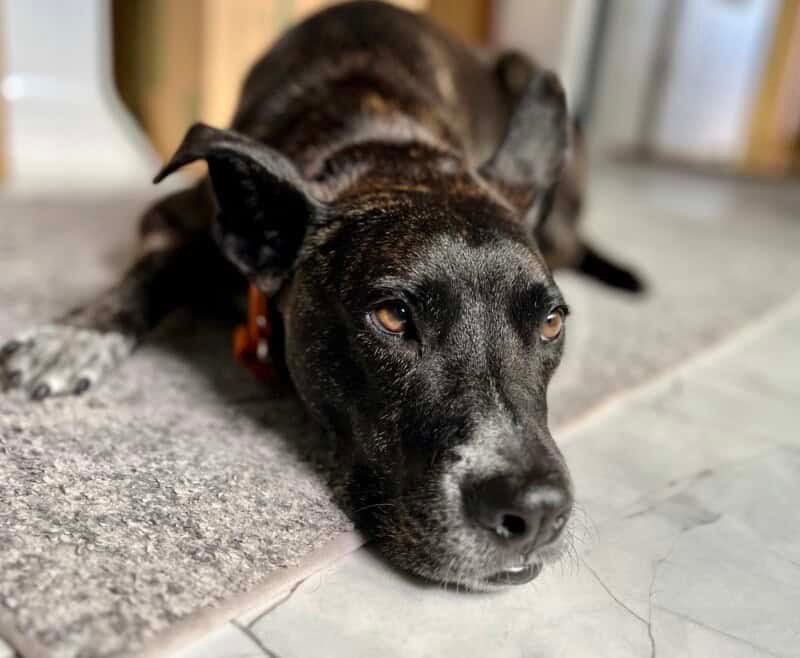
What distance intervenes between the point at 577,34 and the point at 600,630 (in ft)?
13.2

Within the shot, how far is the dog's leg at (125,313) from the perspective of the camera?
1816 millimetres

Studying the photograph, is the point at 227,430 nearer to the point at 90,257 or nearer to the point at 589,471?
the point at 589,471

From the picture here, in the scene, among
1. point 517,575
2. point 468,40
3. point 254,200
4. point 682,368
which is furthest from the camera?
point 468,40

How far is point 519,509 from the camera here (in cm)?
122

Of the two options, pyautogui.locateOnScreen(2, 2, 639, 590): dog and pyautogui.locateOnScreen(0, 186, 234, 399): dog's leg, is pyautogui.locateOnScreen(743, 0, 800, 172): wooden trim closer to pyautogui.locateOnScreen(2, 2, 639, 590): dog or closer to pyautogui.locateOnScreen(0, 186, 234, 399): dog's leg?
pyautogui.locateOnScreen(2, 2, 639, 590): dog

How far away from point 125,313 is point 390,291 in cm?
89

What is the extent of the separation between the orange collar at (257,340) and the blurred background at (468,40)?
1781 mm

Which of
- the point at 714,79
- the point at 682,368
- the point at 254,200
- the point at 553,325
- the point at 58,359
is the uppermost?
the point at 254,200

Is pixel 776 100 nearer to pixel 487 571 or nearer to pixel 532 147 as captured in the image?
pixel 532 147

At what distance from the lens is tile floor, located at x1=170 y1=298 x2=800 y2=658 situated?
4.05 ft

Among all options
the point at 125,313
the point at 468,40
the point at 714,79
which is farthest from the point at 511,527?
the point at 714,79

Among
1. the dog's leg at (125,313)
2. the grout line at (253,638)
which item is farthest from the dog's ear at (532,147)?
the grout line at (253,638)

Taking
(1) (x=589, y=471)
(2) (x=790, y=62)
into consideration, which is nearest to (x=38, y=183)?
(1) (x=589, y=471)

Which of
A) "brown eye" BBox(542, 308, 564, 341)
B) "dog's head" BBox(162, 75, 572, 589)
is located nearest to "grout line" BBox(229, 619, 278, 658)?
"dog's head" BBox(162, 75, 572, 589)
